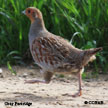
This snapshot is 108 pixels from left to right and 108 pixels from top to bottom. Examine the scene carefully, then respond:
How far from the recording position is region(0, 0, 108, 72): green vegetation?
6273mm

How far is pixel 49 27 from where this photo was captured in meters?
6.69

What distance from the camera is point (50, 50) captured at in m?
4.88

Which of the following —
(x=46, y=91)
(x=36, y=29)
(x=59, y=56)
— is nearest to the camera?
(x=59, y=56)

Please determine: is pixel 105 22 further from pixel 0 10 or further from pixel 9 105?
pixel 9 105

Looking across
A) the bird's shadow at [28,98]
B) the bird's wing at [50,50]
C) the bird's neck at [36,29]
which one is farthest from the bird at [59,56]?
the bird's shadow at [28,98]

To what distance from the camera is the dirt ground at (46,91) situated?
434cm

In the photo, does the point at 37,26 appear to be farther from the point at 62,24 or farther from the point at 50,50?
the point at 62,24

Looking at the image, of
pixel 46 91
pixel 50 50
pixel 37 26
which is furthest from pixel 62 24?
pixel 46 91

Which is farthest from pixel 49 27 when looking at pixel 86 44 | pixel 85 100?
pixel 85 100

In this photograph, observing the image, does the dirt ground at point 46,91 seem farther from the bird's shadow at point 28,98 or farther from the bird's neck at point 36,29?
the bird's neck at point 36,29

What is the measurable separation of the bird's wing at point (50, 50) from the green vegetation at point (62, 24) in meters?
1.16

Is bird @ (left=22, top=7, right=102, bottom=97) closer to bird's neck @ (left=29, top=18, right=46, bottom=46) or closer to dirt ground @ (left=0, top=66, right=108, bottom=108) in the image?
bird's neck @ (left=29, top=18, right=46, bottom=46)

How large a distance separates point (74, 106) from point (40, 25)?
1.65 metres

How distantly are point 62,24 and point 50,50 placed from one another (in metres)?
1.67
